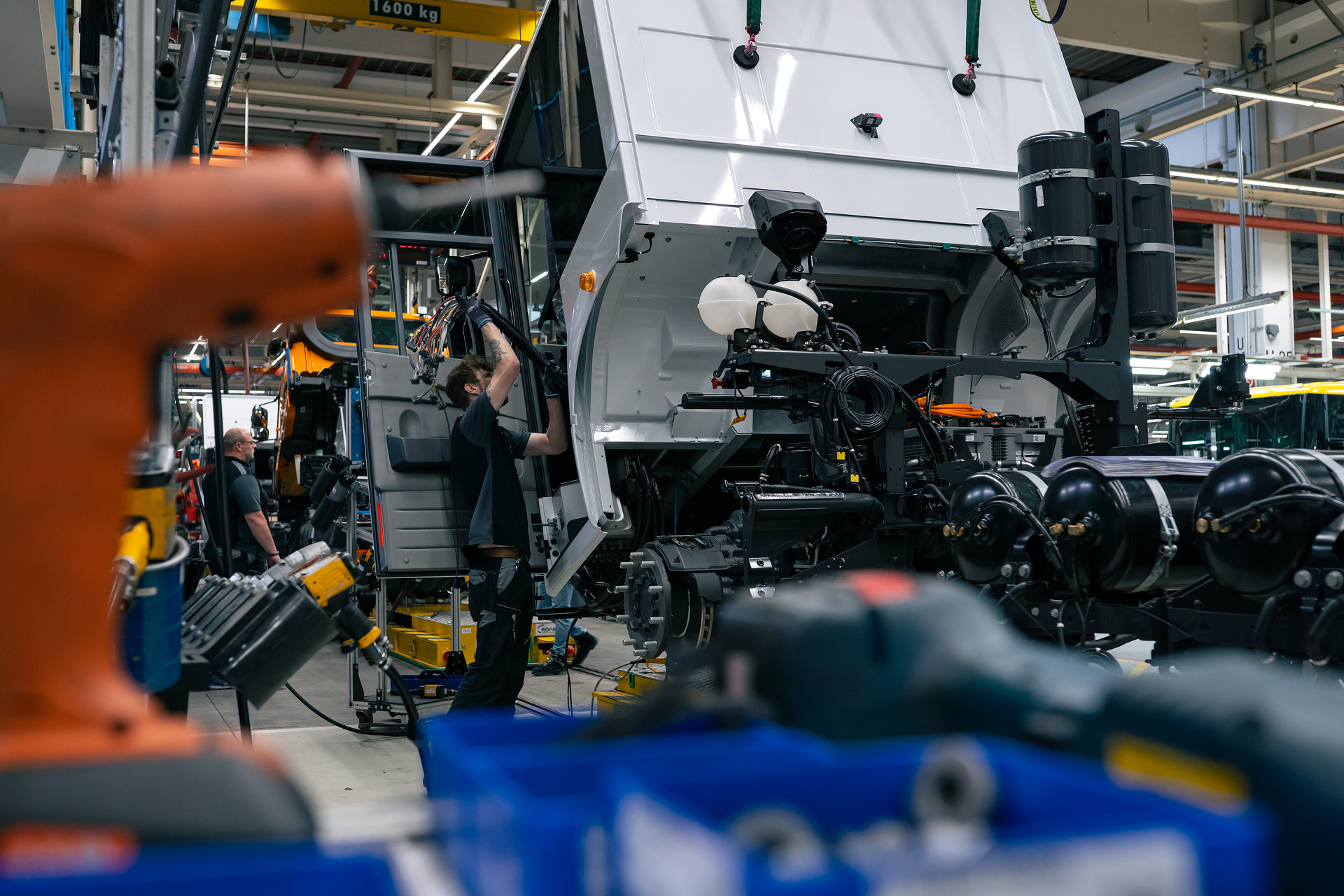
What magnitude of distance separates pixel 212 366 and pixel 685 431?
2.49 meters

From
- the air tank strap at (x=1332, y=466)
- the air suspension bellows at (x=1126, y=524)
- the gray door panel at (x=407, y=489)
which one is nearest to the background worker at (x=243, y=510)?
the gray door panel at (x=407, y=489)

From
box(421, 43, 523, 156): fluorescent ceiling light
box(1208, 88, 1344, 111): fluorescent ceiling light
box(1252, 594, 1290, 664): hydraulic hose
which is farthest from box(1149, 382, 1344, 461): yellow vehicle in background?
box(1252, 594, 1290, 664): hydraulic hose

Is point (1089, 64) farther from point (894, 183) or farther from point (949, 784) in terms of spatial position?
point (949, 784)

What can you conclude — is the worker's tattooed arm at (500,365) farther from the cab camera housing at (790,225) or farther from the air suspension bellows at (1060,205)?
the air suspension bellows at (1060,205)

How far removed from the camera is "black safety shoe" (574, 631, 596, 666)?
688cm

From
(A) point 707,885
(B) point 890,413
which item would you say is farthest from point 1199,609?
(A) point 707,885

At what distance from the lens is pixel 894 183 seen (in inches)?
195

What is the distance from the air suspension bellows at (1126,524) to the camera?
3.01 metres

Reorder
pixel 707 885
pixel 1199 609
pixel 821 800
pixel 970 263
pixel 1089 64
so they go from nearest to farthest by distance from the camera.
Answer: pixel 707 885 < pixel 821 800 < pixel 1199 609 < pixel 970 263 < pixel 1089 64

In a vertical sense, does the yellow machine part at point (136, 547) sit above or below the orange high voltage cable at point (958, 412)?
below

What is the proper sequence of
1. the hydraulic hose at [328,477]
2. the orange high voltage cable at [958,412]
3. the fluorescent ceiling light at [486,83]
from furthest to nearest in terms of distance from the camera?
1. the fluorescent ceiling light at [486,83]
2. the hydraulic hose at [328,477]
3. the orange high voltage cable at [958,412]

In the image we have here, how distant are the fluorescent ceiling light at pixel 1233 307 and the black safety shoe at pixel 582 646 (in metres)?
7.42

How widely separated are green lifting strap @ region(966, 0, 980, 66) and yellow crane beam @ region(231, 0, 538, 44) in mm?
4211

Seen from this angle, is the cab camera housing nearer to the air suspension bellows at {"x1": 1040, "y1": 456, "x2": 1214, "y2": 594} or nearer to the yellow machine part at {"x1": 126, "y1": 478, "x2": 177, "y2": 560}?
the air suspension bellows at {"x1": 1040, "y1": 456, "x2": 1214, "y2": 594}
